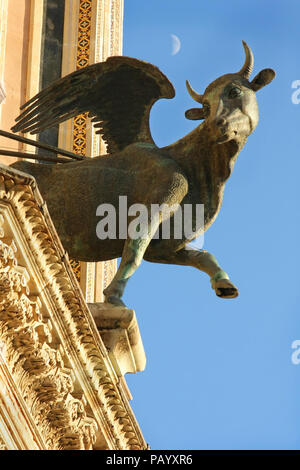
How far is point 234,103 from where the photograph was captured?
800 centimetres

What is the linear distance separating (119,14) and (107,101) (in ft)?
12.6

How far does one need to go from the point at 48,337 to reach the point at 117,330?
1.90ft

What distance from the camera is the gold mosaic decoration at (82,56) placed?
36.6 feet

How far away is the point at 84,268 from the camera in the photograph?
10.7 meters

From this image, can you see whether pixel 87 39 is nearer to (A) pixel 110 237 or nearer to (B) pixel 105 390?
(A) pixel 110 237

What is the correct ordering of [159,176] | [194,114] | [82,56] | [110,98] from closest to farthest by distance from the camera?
[159,176] < [194,114] < [110,98] < [82,56]

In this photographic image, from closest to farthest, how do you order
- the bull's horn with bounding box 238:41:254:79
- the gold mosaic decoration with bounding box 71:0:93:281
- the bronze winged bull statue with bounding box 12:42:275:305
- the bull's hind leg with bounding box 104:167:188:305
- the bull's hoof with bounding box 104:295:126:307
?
the bull's hoof with bounding box 104:295:126:307, the bull's hind leg with bounding box 104:167:188:305, the bronze winged bull statue with bounding box 12:42:275:305, the bull's horn with bounding box 238:41:254:79, the gold mosaic decoration with bounding box 71:0:93:281

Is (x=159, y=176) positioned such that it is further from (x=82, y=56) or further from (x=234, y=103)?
(x=82, y=56)

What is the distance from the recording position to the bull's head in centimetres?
796

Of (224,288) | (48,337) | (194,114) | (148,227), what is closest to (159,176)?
(148,227)

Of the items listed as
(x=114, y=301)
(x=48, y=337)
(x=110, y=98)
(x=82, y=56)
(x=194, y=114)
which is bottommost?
(x=48, y=337)

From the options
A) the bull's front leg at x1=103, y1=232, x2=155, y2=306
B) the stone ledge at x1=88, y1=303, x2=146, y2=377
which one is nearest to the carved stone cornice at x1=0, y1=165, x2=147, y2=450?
the stone ledge at x1=88, y1=303, x2=146, y2=377

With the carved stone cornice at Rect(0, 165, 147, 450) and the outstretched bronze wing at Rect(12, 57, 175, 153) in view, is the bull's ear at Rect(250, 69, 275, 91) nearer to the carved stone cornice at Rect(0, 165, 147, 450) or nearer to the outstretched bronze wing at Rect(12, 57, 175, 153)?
the outstretched bronze wing at Rect(12, 57, 175, 153)

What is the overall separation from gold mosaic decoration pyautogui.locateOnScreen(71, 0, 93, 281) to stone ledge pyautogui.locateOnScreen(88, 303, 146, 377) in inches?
128
